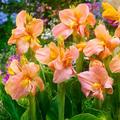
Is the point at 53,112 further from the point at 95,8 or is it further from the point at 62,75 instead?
the point at 95,8

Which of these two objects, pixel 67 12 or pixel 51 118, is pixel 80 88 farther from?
pixel 67 12

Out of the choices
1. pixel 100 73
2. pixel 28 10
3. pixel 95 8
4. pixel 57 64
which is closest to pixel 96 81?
pixel 100 73

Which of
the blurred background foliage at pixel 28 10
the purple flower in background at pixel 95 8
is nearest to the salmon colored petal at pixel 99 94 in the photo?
the purple flower in background at pixel 95 8

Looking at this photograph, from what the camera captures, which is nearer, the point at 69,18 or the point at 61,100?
the point at 61,100

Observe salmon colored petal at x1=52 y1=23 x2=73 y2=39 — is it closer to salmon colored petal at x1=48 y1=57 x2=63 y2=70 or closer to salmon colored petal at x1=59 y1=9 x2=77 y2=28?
salmon colored petal at x1=59 y1=9 x2=77 y2=28

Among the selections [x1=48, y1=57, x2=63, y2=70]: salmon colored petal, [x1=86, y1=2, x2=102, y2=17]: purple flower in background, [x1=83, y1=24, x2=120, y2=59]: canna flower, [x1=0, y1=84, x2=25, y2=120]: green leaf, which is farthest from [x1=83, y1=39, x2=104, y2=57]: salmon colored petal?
[x1=86, y1=2, x2=102, y2=17]: purple flower in background

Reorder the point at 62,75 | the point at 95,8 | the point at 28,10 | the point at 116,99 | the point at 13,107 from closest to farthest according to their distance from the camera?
the point at 62,75, the point at 116,99, the point at 13,107, the point at 95,8, the point at 28,10
